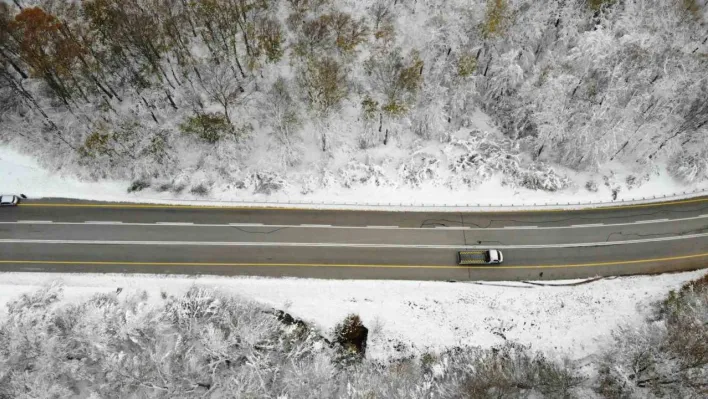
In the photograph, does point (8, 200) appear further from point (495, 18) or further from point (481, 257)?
point (495, 18)

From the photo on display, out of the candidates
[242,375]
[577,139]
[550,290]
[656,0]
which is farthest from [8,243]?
[656,0]

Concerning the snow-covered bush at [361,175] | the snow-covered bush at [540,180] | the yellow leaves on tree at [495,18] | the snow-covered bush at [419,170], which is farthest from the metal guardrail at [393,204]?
the yellow leaves on tree at [495,18]

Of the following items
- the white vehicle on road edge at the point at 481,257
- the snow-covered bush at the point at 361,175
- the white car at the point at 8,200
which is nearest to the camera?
the white vehicle on road edge at the point at 481,257

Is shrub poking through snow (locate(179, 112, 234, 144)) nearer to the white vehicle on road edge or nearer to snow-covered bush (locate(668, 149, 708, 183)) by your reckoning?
the white vehicle on road edge

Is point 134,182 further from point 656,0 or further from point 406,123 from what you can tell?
point 656,0

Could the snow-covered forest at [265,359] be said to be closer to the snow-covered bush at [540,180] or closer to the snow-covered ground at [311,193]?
the snow-covered ground at [311,193]
